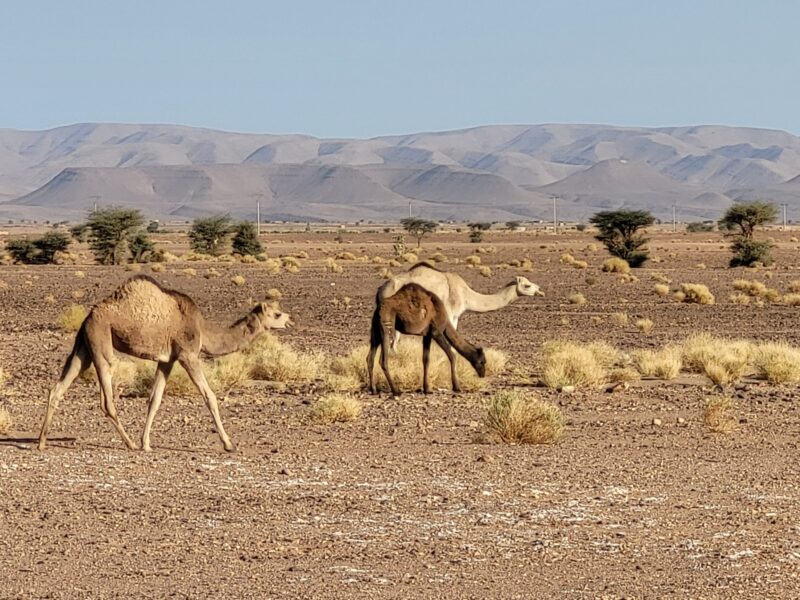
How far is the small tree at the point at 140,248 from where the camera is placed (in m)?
71.5

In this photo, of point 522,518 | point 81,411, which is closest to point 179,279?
point 81,411

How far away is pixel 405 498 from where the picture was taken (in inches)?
486

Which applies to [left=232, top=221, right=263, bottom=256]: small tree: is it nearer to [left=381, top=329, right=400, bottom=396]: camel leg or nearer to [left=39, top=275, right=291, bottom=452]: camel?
[left=381, top=329, right=400, bottom=396]: camel leg

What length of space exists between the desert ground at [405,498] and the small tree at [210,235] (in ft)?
189

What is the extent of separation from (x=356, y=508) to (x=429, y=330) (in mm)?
8486

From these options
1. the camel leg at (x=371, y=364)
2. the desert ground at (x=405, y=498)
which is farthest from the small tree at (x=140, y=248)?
the camel leg at (x=371, y=364)

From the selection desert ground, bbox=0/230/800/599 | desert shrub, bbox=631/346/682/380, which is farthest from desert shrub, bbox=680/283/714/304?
desert ground, bbox=0/230/800/599

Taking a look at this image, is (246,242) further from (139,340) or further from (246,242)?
(139,340)

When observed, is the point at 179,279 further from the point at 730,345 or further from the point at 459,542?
the point at 459,542

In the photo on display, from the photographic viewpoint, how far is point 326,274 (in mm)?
59438

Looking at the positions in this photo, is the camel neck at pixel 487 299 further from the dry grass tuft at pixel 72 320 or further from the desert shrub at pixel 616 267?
the desert shrub at pixel 616 267

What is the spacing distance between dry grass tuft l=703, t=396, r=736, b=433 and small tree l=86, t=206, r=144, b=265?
55452mm

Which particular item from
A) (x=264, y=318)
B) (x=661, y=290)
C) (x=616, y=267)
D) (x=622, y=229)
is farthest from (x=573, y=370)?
(x=622, y=229)

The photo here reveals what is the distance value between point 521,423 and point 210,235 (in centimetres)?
6765
